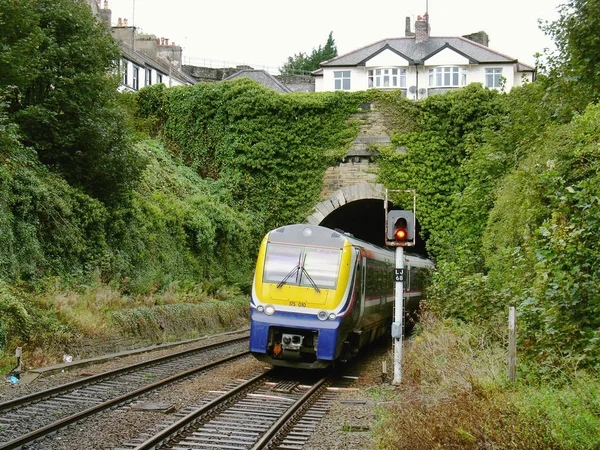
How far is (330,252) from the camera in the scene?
12.8 metres

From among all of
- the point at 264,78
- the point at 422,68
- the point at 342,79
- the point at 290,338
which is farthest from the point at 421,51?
the point at 290,338

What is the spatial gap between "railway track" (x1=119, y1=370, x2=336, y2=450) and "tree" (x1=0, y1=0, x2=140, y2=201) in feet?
25.7

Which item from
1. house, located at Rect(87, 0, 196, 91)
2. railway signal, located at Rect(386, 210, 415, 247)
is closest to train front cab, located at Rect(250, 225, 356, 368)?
railway signal, located at Rect(386, 210, 415, 247)

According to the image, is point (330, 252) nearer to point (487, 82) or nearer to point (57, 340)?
point (57, 340)

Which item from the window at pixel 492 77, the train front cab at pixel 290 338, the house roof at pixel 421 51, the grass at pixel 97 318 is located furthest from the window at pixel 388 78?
the train front cab at pixel 290 338

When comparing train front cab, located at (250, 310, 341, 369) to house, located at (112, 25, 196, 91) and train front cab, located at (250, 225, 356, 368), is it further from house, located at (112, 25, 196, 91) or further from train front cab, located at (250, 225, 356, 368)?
house, located at (112, 25, 196, 91)

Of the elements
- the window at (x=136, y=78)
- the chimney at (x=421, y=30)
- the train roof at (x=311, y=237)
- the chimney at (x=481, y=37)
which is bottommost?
the train roof at (x=311, y=237)

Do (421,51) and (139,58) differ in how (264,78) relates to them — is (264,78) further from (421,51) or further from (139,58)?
(421,51)

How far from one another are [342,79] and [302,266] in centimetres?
3242

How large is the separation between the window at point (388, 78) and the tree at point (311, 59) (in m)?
34.6

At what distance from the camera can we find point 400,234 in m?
11.8

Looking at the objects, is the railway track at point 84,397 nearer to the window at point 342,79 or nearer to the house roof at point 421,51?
the window at point 342,79

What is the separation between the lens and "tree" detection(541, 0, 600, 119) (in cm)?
1389

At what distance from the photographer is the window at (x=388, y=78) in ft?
140
